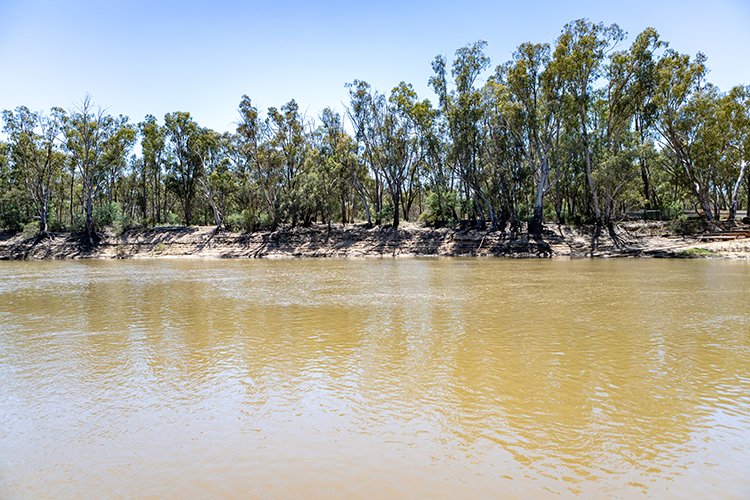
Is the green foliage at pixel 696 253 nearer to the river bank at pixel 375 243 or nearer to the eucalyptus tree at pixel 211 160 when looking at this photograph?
the river bank at pixel 375 243

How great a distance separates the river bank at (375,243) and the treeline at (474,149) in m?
2.00

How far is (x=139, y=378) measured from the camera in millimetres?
7125

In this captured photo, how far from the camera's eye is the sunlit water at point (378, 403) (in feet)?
13.7

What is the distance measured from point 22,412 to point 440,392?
5.28 m

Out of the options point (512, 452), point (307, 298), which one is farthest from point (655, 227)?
point (512, 452)

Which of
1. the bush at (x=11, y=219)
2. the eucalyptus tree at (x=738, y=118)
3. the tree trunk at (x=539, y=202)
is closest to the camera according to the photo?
the eucalyptus tree at (x=738, y=118)

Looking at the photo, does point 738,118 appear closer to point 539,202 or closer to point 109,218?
point 539,202

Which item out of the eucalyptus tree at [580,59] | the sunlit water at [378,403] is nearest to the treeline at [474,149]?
the eucalyptus tree at [580,59]

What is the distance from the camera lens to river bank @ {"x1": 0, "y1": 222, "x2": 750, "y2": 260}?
3778cm

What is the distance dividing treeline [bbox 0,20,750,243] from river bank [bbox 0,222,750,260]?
2.00 meters

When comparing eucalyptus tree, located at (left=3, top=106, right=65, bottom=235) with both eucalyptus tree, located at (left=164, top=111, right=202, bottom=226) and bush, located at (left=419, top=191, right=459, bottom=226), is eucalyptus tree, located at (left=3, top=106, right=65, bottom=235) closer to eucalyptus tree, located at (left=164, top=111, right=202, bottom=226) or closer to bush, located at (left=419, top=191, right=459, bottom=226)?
eucalyptus tree, located at (left=164, top=111, right=202, bottom=226)

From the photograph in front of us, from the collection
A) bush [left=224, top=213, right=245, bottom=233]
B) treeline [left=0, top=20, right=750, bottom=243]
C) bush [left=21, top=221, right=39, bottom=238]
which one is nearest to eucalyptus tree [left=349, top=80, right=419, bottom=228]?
treeline [left=0, top=20, right=750, bottom=243]

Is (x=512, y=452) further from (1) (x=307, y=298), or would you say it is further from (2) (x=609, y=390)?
(1) (x=307, y=298)

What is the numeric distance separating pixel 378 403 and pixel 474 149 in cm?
4131
